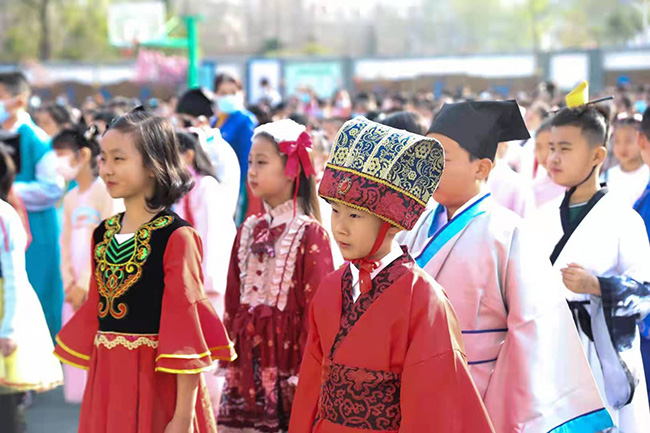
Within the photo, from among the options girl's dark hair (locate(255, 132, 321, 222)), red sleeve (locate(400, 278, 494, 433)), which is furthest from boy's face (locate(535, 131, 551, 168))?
red sleeve (locate(400, 278, 494, 433))

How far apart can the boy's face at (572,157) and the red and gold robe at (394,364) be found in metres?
1.63

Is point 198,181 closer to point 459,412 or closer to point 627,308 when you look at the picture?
point 627,308

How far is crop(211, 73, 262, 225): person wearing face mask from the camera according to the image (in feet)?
24.1

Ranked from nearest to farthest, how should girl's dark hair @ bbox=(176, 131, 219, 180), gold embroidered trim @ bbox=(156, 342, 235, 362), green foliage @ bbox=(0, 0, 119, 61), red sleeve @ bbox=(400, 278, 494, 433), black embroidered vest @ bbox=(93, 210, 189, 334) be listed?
red sleeve @ bbox=(400, 278, 494, 433), gold embroidered trim @ bbox=(156, 342, 235, 362), black embroidered vest @ bbox=(93, 210, 189, 334), girl's dark hair @ bbox=(176, 131, 219, 180), green foliage @ bbox=(0, 0, 119, 61)

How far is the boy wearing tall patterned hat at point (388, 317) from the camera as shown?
2348 mm

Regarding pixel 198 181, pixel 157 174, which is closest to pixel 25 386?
pixel 157 174

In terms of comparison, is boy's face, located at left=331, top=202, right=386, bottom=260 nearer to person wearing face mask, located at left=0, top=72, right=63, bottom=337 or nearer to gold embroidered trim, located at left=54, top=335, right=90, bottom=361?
gold embroidered trim, located at left=54, top=335, right=90, bottom=361

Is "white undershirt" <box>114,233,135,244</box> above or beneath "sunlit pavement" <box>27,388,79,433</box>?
above

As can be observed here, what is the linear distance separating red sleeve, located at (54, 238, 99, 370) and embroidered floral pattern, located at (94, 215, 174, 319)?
72 mm

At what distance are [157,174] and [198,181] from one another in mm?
2097

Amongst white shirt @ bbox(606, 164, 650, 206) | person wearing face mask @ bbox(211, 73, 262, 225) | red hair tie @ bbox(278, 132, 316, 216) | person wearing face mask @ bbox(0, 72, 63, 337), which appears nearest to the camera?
red hair tie @ bbox(278, 132, 316, 216)

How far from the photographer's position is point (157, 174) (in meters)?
3.16

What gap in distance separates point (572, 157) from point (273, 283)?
135cm

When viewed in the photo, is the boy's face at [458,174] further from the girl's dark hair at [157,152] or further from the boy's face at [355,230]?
the girl's dark hair at [157,152]
